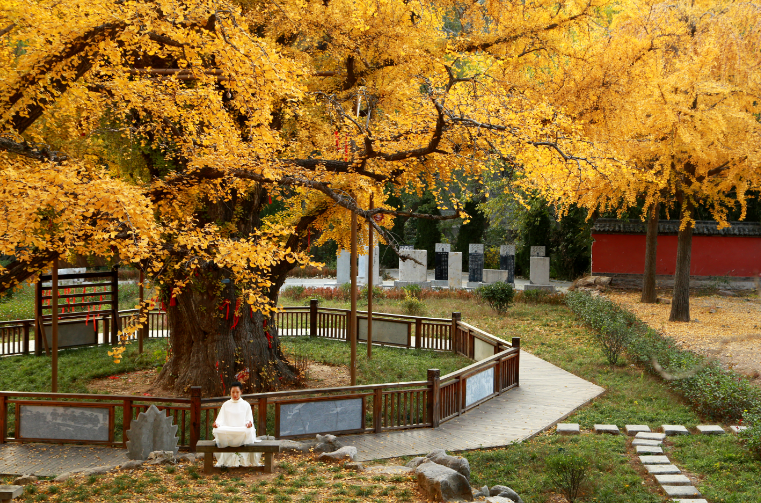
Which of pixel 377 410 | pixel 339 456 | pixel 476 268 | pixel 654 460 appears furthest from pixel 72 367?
pixel 476 268

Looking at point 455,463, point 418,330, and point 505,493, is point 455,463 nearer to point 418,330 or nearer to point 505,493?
point 505,493

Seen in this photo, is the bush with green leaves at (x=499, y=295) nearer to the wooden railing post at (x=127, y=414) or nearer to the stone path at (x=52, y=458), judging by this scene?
the wooden railing post at (x=127, y=414)

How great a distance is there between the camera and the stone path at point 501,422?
9633 mm

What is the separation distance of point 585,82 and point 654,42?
2996 millimetres

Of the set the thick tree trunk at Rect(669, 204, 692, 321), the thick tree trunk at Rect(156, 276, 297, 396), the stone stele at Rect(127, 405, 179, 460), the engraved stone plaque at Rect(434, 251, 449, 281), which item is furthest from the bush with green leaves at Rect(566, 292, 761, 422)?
the engraved stone plaque at Rect(434, 251, 449, 281)

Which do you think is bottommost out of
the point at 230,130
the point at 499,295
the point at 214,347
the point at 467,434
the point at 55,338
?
the point at 467,434

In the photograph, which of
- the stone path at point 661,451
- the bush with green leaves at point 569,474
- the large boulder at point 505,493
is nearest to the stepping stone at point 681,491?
the stone path at point 661,451

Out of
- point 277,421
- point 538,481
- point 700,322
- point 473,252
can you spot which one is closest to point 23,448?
point 277,421

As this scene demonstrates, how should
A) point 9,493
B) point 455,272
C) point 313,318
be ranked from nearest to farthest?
point 9,493 < point 313,318 < point 455,272

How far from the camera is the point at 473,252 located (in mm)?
28297

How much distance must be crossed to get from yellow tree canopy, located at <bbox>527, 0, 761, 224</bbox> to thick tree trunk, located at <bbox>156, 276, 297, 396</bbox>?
716 cm

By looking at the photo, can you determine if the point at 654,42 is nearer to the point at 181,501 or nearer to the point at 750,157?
the point at 750,157

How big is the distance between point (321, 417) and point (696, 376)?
6406 mm

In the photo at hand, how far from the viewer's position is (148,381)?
1345 centimetres
